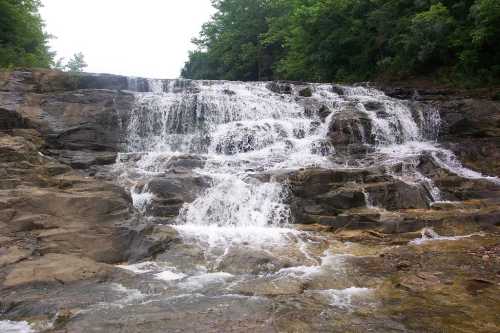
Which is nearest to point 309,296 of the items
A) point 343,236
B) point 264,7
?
point 343,236

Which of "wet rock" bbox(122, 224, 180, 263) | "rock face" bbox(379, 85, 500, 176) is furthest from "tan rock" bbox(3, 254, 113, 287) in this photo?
"rock face" bbox(379, 85, 500, 176)

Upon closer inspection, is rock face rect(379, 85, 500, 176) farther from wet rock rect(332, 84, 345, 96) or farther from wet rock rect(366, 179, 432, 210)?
wet rock rect(366, 179, 432, 210)

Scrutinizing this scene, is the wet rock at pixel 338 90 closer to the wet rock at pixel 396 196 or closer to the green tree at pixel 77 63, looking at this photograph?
the wet rock at pixel 396 196

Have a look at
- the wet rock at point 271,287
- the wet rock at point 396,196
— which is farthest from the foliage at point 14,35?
the wet rock at point 271,287

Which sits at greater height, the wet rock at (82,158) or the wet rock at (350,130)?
the wet rock at (350,130)

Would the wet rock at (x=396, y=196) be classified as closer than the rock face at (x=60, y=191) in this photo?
No

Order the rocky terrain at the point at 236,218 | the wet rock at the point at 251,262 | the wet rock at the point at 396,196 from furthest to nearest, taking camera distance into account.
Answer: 1. the wet rock at the point at 396,196
2. the wet rock at the point at 251,262
3. the rocky terrain at the point at 236,218

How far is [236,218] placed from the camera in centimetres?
1047

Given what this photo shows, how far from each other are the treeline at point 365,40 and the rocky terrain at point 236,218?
4.10m

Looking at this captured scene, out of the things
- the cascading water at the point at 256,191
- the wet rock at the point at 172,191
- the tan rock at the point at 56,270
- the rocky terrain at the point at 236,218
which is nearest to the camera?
the rocky terrain at the point at 236,218

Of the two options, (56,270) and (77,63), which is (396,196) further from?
(77,63)

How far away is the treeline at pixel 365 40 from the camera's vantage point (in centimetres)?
1972

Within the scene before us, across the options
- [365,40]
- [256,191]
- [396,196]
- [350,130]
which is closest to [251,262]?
[256,191]

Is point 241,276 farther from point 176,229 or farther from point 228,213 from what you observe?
point 228,213
